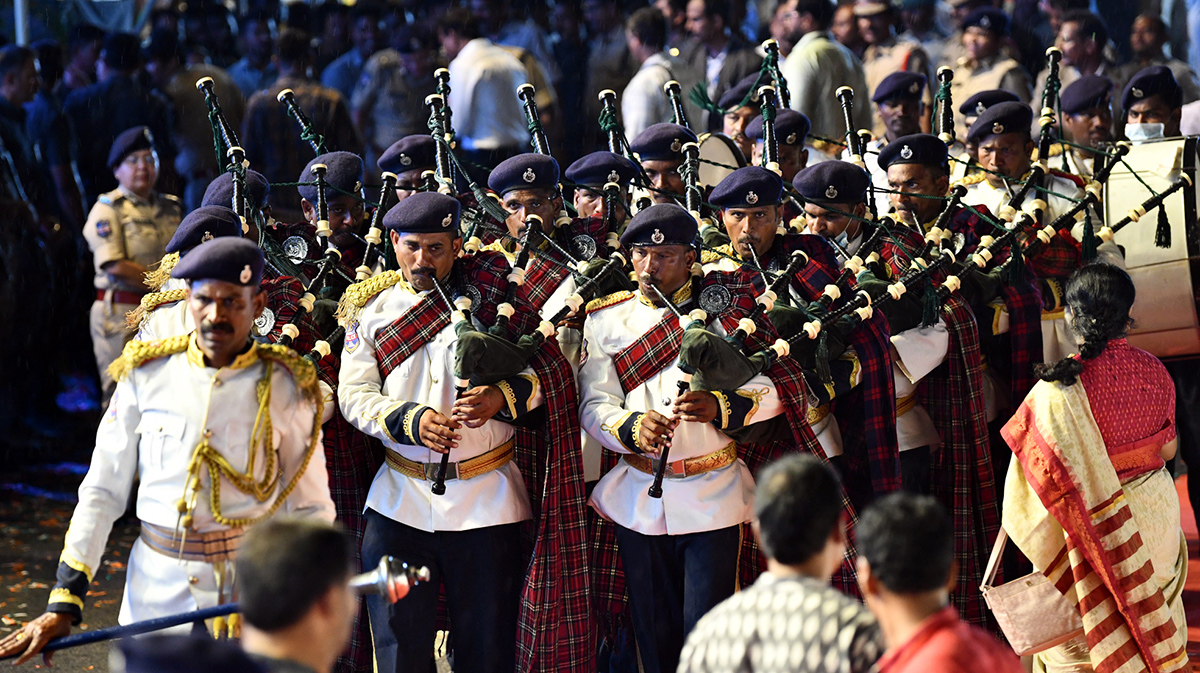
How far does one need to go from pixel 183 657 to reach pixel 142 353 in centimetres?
145

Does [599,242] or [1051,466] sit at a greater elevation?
[599,242]

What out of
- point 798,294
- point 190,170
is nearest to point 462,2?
point 190,170

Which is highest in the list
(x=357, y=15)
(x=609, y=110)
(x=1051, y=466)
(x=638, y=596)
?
(x=357, y=15)

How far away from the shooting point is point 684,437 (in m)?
4.34

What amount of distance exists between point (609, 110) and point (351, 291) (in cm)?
203

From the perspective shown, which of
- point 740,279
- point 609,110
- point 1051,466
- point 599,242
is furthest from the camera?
point 609,110

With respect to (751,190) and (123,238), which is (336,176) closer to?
(751,190)

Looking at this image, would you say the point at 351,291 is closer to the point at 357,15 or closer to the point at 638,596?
the point at 638,596

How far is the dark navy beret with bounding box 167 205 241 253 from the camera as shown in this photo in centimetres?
453

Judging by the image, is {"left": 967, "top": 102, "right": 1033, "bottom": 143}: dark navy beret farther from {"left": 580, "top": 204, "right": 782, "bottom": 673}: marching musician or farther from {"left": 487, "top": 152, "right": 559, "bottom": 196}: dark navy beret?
{"left": 580, "top": 204, "right": 782, "bottom": 673}: marching musician

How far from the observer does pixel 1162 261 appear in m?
A: 5.84

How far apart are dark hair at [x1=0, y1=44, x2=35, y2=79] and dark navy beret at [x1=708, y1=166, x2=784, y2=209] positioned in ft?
18.2

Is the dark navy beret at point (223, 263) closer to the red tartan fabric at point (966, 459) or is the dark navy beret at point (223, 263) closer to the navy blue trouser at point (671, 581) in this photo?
the navy blue trouser at point (671, 581)

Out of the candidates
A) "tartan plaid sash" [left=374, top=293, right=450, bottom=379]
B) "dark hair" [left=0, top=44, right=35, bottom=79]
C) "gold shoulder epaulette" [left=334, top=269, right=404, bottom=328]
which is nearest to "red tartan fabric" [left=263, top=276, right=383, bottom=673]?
"gold shoulder epaulette" [left=334, top=269, right=404, bottom=328]
